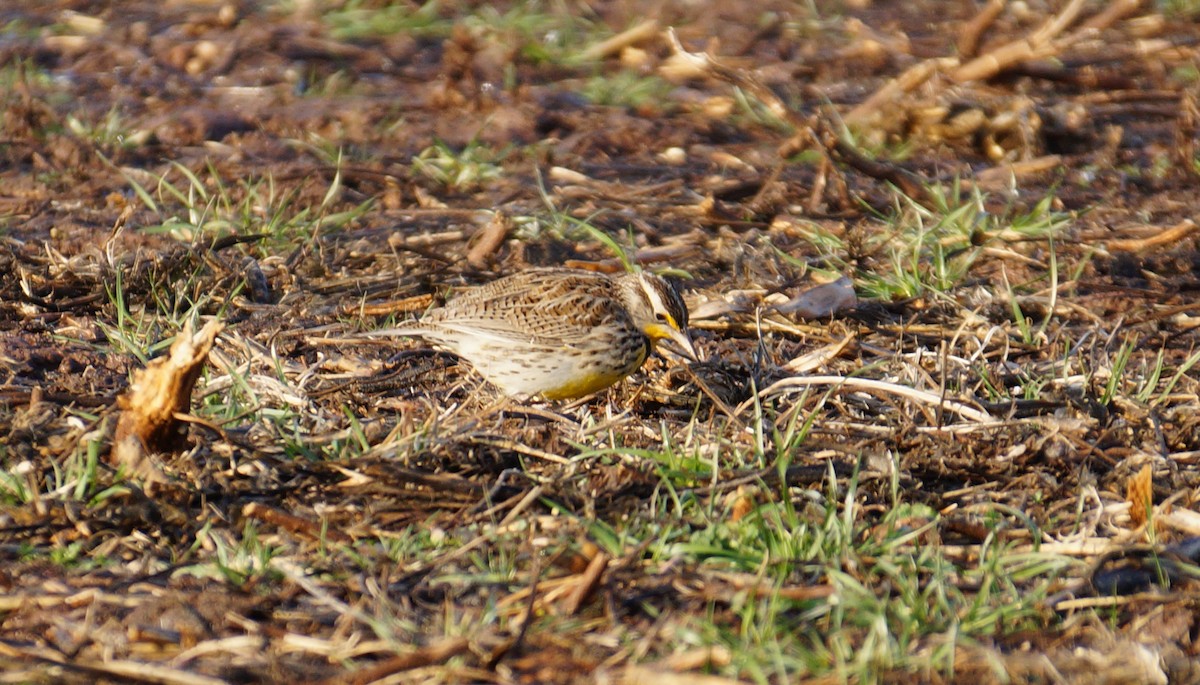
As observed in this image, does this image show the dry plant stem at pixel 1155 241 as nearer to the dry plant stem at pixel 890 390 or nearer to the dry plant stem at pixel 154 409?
the dry plant stem at pixel 890 390

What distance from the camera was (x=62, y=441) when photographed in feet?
17.6

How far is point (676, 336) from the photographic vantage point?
6520 mm

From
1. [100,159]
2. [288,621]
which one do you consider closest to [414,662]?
[288,621]

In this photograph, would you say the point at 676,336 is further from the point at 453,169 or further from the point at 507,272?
the point at 453,169

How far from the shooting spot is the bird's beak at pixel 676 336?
6493mm

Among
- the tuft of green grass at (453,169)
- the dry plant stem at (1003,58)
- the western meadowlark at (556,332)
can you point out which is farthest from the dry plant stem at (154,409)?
the dry plant stem at (1003,58)

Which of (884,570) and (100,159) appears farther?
(100,159)

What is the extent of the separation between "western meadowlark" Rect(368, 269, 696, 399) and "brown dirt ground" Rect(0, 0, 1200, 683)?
17 cm

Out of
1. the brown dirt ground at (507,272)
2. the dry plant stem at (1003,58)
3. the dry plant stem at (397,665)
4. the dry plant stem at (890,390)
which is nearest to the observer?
the dry plant stem at (397,665)

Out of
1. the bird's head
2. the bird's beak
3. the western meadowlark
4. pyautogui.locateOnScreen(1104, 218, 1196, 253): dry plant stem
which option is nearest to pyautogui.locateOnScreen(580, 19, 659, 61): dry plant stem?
pyautogui.locateOnScreen(1104, 218, 1196, 253): dry plant stem

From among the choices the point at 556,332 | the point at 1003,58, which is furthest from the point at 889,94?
the point at 556,332

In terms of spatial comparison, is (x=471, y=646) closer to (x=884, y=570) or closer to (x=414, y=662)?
(x=414, y=662)

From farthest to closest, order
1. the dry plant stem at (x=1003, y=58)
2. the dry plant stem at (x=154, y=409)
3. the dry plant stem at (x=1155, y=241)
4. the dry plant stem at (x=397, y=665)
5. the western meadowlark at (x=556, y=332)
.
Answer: the dry plant stem at (x=1003, y=58) < the dry plant stem at (x=1155, y=241) < the western meadowlark at (x=556, y=332) < the dry plant stem at (x=154, y=409) < the dry plant stem at (x=397, y=665)

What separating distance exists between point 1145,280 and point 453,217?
382cm
